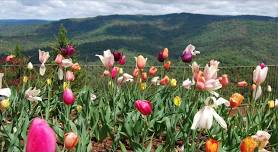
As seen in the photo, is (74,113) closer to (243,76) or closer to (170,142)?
(170,142)

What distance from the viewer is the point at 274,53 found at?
174625 mm

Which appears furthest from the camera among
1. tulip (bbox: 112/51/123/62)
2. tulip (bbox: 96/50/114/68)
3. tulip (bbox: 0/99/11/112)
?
tulip (bbox: 112/51/123/62)

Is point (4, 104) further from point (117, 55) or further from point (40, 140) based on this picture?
point (40, 140)

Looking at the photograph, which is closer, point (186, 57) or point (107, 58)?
point (107, 58)

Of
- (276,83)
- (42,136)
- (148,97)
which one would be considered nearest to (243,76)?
(276,83)

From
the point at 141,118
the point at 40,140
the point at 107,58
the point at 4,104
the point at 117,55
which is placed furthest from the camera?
the point at 117,55

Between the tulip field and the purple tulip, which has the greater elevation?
the purple tulip

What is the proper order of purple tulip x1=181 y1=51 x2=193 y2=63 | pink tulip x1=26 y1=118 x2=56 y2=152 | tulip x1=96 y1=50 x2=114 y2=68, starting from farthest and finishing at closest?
1. purple tulip x1=181 y1=51 x2=193 y2=63
2. tulip x1=96 y1=50 x2=114 y2=68
3. pink tulip x1=26 y1=118 x2=56 y2=152

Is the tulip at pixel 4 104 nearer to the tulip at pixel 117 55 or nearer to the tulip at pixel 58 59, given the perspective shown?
the tulip at pixel 58 59

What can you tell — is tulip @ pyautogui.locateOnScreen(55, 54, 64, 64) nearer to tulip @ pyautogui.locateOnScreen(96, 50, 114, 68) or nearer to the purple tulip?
tulip @ pyautogui.locateOnScreen(96, 50, 114, 68)

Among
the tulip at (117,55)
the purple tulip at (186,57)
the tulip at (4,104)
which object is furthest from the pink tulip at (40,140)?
the purple tulip at (186,57)

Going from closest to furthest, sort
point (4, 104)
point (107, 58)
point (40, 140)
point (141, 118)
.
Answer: point (40, 140), point (4, 104), point (141, 118), point (107, 58)

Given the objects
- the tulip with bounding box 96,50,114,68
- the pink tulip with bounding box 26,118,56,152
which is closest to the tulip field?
the tulip with bounding box 96,50,114,68

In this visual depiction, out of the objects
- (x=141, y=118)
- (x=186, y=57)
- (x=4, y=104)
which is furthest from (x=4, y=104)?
(x=186, y=57)
